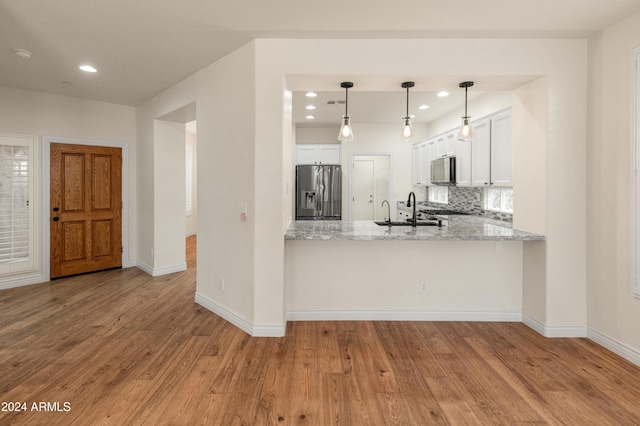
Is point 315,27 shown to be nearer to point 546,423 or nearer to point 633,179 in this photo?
point 633,179

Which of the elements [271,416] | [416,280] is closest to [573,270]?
[416,280]

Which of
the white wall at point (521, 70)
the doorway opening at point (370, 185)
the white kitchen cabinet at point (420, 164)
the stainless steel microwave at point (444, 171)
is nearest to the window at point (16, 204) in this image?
the white wall at point (521, 70)

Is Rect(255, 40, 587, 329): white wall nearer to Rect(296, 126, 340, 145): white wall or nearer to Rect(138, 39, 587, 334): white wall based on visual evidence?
Rect(138, 39, 587, 334): white wall

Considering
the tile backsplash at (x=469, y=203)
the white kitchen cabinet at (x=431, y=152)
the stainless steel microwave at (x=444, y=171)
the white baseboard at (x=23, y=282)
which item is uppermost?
the white kitchen cabinet at (x=431, y=152)

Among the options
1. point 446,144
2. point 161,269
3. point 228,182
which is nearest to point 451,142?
point 446,144

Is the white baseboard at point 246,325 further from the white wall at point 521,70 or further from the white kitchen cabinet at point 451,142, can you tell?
the white kitchen cabinet at point 451,142

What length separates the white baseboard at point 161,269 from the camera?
519cm

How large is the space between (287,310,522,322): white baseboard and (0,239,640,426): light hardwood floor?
0.26 ft

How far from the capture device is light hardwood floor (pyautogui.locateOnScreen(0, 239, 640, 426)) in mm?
2059

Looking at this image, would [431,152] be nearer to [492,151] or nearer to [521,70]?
[492,151]

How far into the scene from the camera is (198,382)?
2395 millimetres

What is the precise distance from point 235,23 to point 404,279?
2.73 m

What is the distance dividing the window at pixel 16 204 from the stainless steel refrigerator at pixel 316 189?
4154mm

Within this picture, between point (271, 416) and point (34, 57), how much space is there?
160 inches
